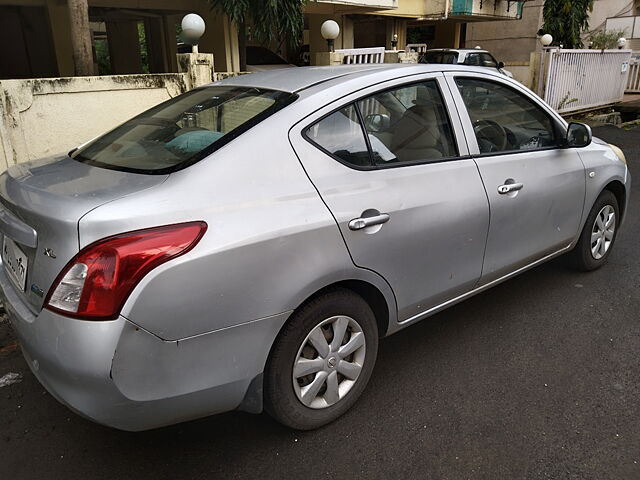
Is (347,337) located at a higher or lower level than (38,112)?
lower

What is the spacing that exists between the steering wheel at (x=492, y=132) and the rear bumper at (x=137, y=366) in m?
1.71

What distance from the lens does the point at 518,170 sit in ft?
10.4

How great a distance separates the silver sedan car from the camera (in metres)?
1.85

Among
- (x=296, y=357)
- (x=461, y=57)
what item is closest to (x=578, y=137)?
(x=296, y=357)

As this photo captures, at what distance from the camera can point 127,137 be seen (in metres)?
2.75

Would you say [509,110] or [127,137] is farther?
[509,110]

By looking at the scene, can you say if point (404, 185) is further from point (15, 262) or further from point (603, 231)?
point (603, 231)

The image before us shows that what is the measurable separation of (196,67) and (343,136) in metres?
3.91

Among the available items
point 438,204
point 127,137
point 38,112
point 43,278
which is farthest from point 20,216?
point 38,112

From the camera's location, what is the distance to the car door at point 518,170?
9.95ft

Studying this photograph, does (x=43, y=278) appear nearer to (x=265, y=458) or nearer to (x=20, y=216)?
(x=20, y=216)

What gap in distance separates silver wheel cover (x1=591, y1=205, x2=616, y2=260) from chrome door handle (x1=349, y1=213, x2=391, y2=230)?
2.34m

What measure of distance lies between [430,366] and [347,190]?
1258 mm

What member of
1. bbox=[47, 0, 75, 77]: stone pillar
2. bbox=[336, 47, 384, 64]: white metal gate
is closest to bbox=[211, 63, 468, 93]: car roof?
bbox=[336, 47, 384, 64]: white metal gate
